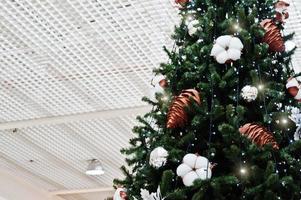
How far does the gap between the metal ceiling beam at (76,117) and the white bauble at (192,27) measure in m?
1.87

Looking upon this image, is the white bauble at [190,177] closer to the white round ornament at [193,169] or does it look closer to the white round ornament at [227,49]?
the white round ornament at [193,169]

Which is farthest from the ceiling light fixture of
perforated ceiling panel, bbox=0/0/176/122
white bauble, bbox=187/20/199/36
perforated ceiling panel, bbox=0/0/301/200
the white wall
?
white bauble, bbox=187/20/199/36

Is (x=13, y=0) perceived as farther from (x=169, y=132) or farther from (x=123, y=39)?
(x=169, y=132)

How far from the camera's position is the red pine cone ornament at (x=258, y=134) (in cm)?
181

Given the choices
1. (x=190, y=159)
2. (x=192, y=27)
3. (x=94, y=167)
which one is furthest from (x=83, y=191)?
(x=190, y=159)

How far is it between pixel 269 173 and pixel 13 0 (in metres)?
1.79

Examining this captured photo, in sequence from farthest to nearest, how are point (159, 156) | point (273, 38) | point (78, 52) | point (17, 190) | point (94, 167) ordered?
point (17, 190), point (94, 167), point (78, 52), point (273, 38), point (159, 156)

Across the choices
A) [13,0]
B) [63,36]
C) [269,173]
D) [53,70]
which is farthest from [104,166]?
[269,173]

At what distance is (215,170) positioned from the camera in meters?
1.89

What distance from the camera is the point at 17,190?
6.88 meters

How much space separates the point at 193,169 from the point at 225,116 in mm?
264

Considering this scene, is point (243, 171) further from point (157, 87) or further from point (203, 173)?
point (157, 87)

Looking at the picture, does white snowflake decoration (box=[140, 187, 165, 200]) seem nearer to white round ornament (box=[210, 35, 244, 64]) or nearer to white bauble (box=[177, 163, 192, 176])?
white bauble (box=[177, 163, 192, 176])

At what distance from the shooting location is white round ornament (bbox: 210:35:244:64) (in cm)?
199
